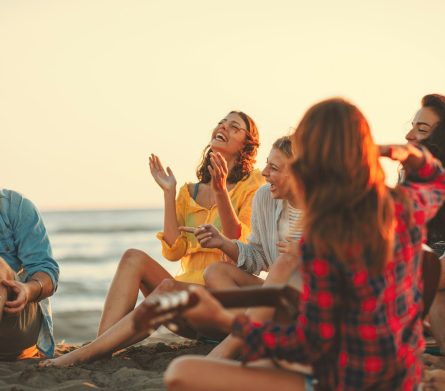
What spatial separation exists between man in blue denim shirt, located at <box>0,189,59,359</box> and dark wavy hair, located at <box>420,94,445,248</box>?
2.28 m

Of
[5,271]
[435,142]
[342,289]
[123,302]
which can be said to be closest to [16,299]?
[5,271]

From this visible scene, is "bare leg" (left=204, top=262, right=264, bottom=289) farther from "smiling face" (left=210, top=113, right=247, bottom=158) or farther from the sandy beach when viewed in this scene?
"smiling face" (left=210, top=113, right=247, bottom=158)

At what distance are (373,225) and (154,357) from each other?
2858 mm

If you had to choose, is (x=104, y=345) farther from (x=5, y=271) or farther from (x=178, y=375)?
(x=178, y=375)

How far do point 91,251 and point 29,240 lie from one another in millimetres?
21765

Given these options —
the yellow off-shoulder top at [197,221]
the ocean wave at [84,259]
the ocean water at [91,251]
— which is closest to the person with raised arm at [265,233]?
the yellow off-shoulder top at [197,221]

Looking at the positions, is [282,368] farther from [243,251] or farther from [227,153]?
[227,153]

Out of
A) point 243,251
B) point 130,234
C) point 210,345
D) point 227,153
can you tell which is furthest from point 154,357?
point 130,234

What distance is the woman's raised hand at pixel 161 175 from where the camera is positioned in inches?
237

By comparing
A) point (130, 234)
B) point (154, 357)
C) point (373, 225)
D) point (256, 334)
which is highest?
point (373, 225)

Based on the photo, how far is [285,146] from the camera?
4941 millimetres

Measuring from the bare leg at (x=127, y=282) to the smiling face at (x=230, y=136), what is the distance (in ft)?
4.02

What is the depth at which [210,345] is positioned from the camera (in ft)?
17.7

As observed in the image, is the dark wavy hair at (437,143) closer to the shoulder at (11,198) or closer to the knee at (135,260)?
the knee at (135,260)
